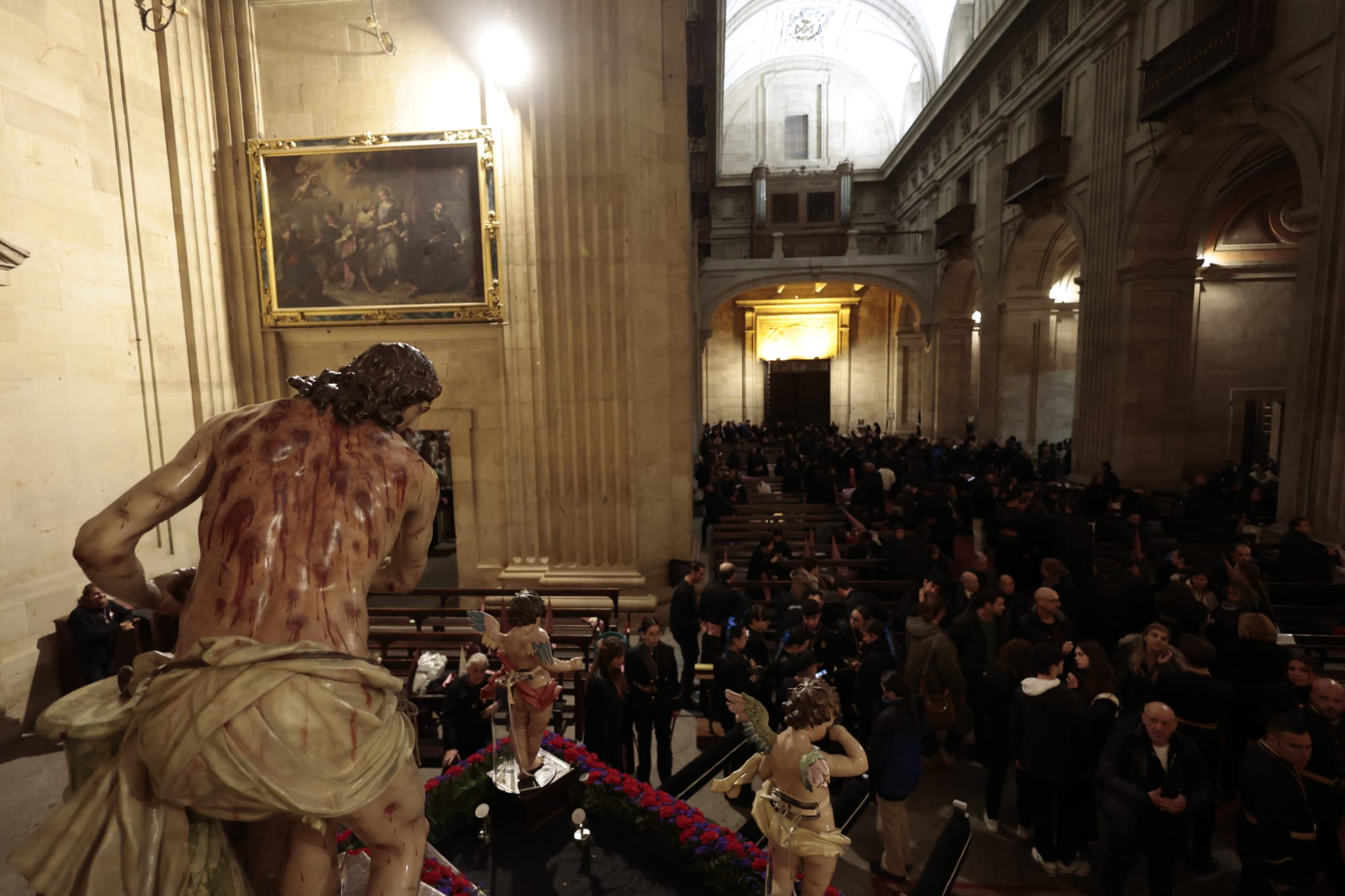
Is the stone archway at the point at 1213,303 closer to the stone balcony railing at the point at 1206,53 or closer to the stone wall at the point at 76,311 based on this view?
A: the stone balcony railing at the point at 1206,53

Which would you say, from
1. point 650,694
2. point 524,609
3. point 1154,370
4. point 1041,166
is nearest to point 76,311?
point 524,609

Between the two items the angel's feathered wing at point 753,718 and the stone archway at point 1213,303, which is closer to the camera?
the angel's feathered wing at point 753,718

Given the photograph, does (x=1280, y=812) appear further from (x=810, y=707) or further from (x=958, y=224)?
(x=958, y=224)

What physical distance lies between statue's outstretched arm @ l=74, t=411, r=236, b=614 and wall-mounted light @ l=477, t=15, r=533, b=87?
694 cm

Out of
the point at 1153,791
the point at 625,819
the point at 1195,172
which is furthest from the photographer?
the point at 1195,172

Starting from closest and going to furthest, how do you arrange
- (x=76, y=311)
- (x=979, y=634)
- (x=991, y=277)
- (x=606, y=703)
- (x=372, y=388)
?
1. (x=372, y=388)
2. (x=606, y=703)
3. (x=979, y=634)
4. (x=76, y=311)
5. (x=991, y=277)

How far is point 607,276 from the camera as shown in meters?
7.71

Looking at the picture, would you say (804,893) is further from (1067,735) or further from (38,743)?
(38,743)

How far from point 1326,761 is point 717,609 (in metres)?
3.82

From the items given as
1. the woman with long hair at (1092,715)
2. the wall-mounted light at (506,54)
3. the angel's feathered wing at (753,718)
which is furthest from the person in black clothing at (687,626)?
the wall-mounted light at (506,54)

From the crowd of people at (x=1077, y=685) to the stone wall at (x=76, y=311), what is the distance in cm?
567

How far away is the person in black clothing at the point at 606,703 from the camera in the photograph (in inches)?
174

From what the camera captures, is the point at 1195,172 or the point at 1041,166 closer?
the point at 1195,172

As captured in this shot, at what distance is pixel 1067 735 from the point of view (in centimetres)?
389
